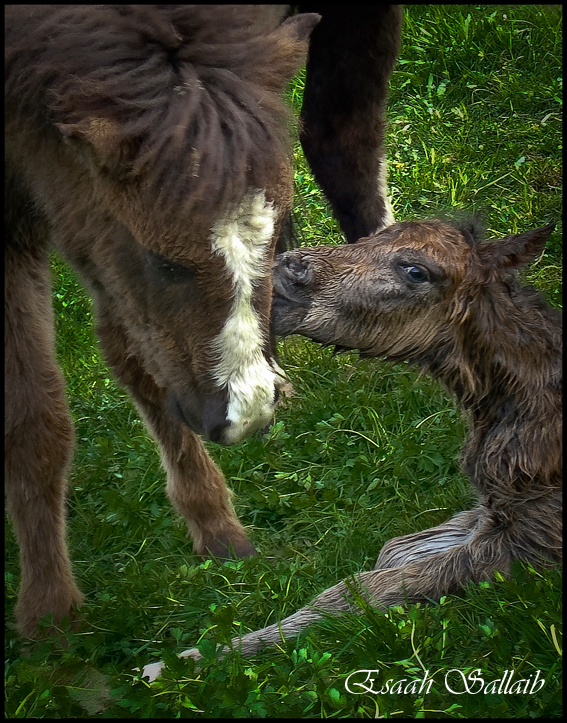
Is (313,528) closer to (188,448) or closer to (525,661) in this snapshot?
(188,448)

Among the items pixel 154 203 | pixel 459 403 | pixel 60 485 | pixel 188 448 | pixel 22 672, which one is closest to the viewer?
pixel 154 203

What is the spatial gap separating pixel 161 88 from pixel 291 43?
48cm

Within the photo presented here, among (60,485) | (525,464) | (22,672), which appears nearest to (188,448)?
(60,485)

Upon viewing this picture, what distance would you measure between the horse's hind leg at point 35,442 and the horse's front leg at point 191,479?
34 cm

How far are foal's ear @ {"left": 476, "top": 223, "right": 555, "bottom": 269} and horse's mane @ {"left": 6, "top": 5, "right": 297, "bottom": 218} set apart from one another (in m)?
0.75

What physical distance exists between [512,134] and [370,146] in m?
1.41

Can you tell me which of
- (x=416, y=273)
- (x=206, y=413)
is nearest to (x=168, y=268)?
(x=206, y=413)

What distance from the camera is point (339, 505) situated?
3.64 metres

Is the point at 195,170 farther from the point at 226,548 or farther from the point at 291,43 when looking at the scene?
the point at 226,548

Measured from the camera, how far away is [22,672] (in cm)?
266

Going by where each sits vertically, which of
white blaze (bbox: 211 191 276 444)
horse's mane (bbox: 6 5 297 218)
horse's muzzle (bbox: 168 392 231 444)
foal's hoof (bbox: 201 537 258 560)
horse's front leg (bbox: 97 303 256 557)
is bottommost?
foal's hoof (bbox: 201 537 258 560)

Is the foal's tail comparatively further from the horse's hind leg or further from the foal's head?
the foal's head

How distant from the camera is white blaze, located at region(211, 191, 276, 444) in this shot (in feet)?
7.85

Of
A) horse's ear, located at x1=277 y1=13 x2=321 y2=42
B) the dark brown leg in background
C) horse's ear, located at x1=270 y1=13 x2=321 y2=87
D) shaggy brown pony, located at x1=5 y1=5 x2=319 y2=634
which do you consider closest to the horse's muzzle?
shaggy brown pony, located at x1=5 y1=5 x2=319 y2=634
